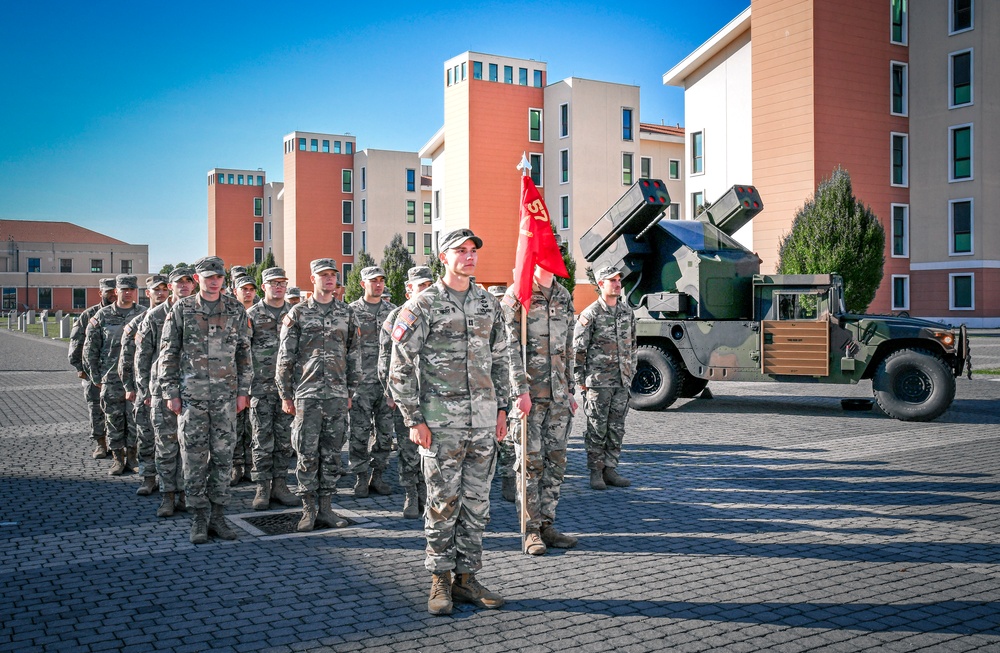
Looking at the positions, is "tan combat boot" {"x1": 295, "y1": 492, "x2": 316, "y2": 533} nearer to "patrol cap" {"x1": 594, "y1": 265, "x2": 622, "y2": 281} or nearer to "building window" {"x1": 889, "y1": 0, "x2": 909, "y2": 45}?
"patrol cap" {"x1": 594, "y1": 265, "x2": 622, "y2": 281}

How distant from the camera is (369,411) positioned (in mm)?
8305

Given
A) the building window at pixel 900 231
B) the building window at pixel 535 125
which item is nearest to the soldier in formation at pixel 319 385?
the building window at pixel 900 231

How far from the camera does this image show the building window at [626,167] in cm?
5328

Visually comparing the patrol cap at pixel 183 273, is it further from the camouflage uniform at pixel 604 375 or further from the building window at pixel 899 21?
the building window at pixel 899 21

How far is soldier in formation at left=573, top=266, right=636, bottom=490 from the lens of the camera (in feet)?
27.5

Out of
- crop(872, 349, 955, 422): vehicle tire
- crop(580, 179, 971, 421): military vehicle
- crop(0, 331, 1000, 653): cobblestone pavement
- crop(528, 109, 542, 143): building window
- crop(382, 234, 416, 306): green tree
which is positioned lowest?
crop(0, 331, 1000, 653): cobblestone pavement

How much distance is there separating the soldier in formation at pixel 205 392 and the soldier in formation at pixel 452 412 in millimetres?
2234

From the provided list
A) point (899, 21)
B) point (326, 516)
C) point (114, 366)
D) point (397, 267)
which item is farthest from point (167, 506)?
point (397, 267)

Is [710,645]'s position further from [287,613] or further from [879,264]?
[879,264]

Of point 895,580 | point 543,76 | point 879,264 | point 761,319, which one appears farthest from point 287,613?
point 543,76

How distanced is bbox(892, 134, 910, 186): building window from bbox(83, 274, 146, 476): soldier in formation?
3700cm

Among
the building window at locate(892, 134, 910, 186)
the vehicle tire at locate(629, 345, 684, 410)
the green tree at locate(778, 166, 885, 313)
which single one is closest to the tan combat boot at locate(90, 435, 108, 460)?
the vehicle tire at locate(629, 345, 684, 410)

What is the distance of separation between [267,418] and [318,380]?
1251mm

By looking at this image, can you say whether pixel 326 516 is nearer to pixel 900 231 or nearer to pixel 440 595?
pixel 440 595
